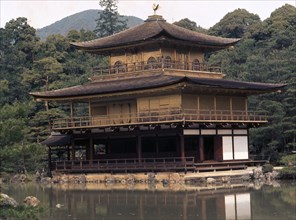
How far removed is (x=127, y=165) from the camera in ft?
156

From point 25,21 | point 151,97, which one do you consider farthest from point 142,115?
point 25,21

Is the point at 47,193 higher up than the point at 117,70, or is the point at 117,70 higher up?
the point at 117,70

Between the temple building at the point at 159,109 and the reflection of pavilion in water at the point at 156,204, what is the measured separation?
879 centimetres

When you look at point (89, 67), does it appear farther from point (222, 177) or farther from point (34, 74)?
point (222, 177)

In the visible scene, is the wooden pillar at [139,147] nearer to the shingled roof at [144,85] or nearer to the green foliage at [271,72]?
the shingled roof at [144,85]

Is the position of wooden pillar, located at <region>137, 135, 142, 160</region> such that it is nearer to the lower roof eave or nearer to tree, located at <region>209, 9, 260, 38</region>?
the lower roof eave

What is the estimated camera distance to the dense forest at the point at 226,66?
53.3 meters

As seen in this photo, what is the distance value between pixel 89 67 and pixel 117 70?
27759 mm

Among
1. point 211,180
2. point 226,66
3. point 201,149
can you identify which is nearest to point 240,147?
point 201,149

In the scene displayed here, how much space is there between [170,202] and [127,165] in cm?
1672

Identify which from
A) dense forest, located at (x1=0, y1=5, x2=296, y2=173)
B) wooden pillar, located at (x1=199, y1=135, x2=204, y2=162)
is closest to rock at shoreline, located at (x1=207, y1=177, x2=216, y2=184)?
wooden pillar, located at (x1=199, y1=135, x2=204, y2=162)

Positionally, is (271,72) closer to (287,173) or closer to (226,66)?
(226,66)

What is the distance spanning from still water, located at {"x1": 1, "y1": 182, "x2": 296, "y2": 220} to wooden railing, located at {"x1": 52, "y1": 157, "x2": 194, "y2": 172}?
12.0 feet

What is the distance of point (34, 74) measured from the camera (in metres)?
76.8
